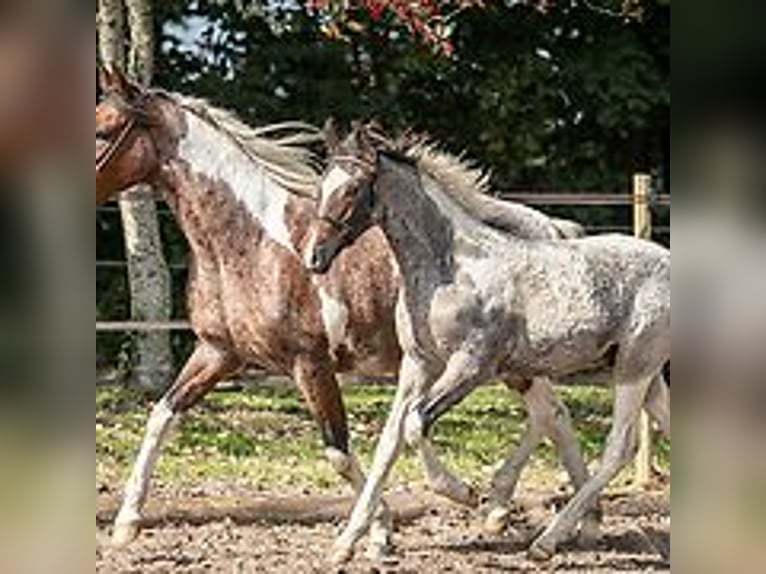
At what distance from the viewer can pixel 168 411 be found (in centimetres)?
498

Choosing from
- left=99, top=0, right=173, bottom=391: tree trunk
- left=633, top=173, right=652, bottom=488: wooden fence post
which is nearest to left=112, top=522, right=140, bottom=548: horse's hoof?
left=633, top=173, right=652, bottom=488: wooden fence post

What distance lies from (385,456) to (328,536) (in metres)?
0.74

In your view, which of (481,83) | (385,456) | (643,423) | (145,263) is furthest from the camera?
(481,83)

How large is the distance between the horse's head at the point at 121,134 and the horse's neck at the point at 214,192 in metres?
0.13

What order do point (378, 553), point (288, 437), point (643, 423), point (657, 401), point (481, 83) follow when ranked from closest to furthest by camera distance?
point (378, 553) → point (657, 401) → point (643, 423) → point (288, 437) → point (481, 83)

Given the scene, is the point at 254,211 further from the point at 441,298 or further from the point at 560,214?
the point at 560,214

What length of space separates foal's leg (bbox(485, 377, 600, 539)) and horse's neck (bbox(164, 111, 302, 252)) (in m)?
1.09

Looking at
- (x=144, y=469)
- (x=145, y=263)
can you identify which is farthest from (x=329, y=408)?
(x=145, y=263)

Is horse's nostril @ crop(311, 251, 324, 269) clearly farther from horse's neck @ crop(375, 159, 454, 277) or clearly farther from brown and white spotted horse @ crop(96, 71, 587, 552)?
brown and white spotted horse @ crop(96, 71, 587, 552)

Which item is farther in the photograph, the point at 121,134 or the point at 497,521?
the point at 497,521

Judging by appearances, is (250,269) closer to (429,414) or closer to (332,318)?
(332,318)
